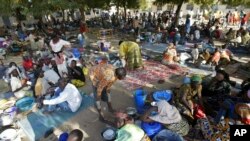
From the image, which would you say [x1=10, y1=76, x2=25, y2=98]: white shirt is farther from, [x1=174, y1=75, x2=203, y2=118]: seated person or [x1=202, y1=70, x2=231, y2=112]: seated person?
[x1=202, y1=70, x2=231, y2=112]: seated person

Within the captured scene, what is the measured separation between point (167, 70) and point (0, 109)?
508cm

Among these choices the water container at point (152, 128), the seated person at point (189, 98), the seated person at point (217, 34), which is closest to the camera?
the water container at point (152, 128)

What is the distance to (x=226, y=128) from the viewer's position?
369cm

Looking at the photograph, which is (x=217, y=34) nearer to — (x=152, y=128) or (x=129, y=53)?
(x=129, y=53)

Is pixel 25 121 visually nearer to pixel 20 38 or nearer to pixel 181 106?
pixel 181 106

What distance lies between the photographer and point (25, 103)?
564cm

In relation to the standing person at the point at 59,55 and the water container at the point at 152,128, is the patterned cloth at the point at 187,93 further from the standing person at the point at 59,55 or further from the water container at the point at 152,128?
the standing person at the point at 59,55

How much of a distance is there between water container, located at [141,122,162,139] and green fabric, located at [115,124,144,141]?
0.50m

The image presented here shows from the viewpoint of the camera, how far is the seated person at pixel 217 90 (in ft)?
16.2

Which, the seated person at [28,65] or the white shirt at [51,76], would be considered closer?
the white shirt at [51,76]

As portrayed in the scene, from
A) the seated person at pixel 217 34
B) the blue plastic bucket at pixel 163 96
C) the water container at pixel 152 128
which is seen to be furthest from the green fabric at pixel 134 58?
the seated person at pixel 217 34

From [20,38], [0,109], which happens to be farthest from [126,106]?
[20,38]

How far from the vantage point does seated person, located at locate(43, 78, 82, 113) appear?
4.89m

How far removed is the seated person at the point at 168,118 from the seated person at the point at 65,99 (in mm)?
1865
